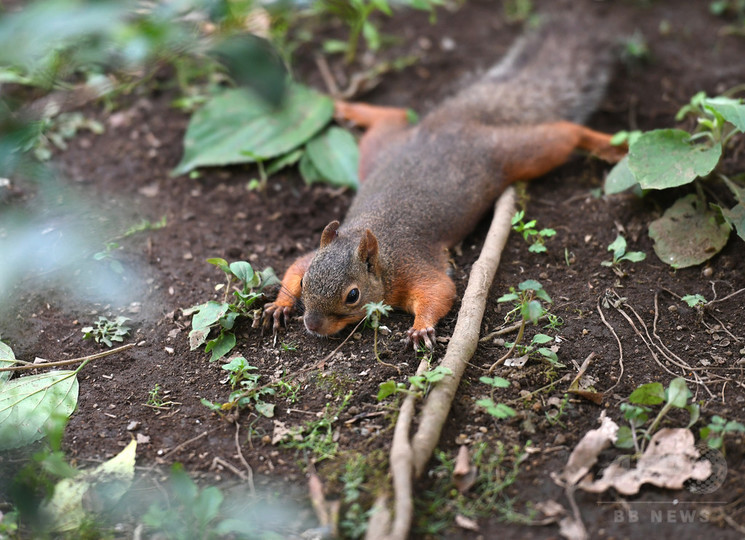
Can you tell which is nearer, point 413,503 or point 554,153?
point 413,503

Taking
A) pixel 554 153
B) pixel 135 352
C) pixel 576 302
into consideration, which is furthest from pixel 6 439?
pixel 554 153

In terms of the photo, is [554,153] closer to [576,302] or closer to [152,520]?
[576,302]

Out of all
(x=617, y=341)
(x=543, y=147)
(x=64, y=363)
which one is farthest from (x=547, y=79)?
(x=64, y=363)

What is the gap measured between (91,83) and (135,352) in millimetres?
3303

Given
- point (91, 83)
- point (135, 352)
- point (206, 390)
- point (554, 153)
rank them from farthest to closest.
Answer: point (91, 83), point (554, 153), point (135, 352), point (206, 390)

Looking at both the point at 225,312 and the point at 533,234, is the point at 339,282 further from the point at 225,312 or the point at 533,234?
the point at 533,234

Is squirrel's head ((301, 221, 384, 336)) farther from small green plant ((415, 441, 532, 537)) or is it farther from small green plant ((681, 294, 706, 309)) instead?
small green plant ((681, 294, 706, 309))

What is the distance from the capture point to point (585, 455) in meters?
3.31

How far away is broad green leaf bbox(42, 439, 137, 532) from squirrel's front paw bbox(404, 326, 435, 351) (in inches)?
63.6

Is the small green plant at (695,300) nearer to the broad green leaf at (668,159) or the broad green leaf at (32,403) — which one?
the broad green leaf at (668,159)

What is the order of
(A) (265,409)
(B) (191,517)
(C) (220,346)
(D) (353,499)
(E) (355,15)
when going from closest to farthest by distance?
(B) (191,517) → (D) (353,499) → (A) (265,409) → (C) (220,346) → (E) (355,15)

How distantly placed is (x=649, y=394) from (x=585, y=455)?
0.45m

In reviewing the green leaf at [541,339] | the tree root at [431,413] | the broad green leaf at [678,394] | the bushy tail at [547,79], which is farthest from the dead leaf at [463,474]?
the bushy tail at [547,79]

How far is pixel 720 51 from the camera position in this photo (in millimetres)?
6727
